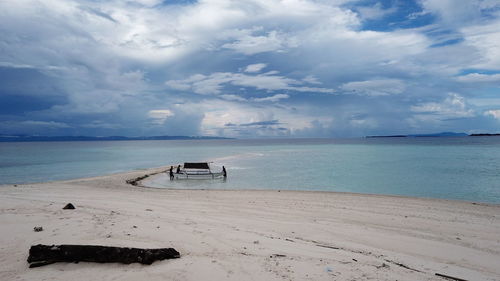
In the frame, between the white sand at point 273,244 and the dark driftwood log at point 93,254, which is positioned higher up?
the dark driftwood log at point 93,254

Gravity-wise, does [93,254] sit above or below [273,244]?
above

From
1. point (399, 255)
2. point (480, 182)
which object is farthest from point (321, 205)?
point (480, 182)

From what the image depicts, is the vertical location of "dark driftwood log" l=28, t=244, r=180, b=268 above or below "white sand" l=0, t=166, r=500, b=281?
above

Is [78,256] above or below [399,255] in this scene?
above

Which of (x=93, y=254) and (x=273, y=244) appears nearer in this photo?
(x=93, y=254)

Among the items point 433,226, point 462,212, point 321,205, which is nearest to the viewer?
point 433,226

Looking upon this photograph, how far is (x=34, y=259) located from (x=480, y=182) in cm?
3159

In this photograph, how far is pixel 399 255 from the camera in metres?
7.38

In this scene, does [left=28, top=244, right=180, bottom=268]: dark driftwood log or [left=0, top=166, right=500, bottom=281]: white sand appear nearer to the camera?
[left=0, top=166, right=500, bottom=281]: white sand

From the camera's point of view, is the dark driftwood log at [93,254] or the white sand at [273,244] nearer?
the white sand at [273,244]

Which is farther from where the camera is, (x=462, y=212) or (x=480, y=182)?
(x=480, y=182)

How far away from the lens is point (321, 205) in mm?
15562

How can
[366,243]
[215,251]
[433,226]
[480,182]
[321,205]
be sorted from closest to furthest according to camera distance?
[215,251], [366,243], [433,226], [321,205], [480,182]

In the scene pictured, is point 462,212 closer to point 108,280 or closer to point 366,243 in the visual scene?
point 366,243
